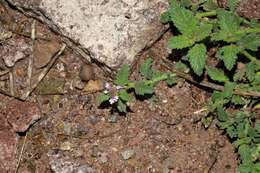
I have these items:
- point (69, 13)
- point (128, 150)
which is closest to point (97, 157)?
point (128, 150)

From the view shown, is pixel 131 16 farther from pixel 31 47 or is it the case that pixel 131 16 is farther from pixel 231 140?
pixel 231 140

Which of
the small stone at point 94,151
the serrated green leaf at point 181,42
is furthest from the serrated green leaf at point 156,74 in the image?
the small stone at point 94,151

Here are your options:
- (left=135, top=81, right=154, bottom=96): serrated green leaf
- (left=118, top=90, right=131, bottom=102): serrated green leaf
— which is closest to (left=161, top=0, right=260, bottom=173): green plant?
(left=135, top=81, right=154, bottom=96): serrated green leaf

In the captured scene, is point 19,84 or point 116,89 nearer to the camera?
point 116,89

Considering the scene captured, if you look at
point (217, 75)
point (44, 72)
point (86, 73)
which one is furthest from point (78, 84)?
point (217, 75)

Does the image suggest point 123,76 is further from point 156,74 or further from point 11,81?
point 11,81
